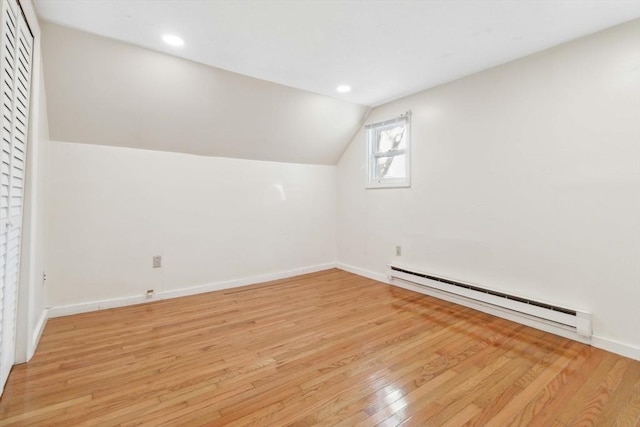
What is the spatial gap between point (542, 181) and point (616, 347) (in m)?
1.30

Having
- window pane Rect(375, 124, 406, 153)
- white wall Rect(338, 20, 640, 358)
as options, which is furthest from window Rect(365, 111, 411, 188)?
white wall Rect(338, 20, 640, 358)

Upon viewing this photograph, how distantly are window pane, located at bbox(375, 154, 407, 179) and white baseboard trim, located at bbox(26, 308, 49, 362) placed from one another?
3675 mm

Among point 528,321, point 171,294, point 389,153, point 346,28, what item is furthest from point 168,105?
point 528,321

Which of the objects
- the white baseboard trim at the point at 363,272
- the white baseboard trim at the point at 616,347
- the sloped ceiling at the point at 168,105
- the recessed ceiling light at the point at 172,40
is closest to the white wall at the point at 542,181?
the white baseboard trim at the point at 616,347

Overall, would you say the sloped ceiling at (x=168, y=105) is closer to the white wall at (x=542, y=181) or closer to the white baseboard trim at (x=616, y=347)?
the white wall at (x=542, y=181)

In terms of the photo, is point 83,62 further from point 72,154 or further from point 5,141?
point 5,141

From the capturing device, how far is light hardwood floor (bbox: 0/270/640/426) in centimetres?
146

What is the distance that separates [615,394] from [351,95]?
3.29m

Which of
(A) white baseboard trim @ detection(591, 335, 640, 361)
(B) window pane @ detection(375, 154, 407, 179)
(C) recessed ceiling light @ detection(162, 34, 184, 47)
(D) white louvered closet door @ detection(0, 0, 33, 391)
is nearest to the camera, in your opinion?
(D) white louvered closet door @ detection(0, 0, 33, 391)

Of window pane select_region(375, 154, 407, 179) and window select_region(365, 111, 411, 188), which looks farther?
window pane select_region(375, 154, 407, 179)

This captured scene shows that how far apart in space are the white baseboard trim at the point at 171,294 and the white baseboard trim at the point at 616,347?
304 centimetres

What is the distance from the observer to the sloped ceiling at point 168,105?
226cm

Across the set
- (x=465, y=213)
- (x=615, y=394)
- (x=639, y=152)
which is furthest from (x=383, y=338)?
A: (x=639, y=152)

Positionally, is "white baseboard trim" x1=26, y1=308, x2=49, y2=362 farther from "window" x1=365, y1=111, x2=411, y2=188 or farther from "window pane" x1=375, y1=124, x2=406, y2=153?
"window pane" x1=375, y1=124, x2=406, y2=153
